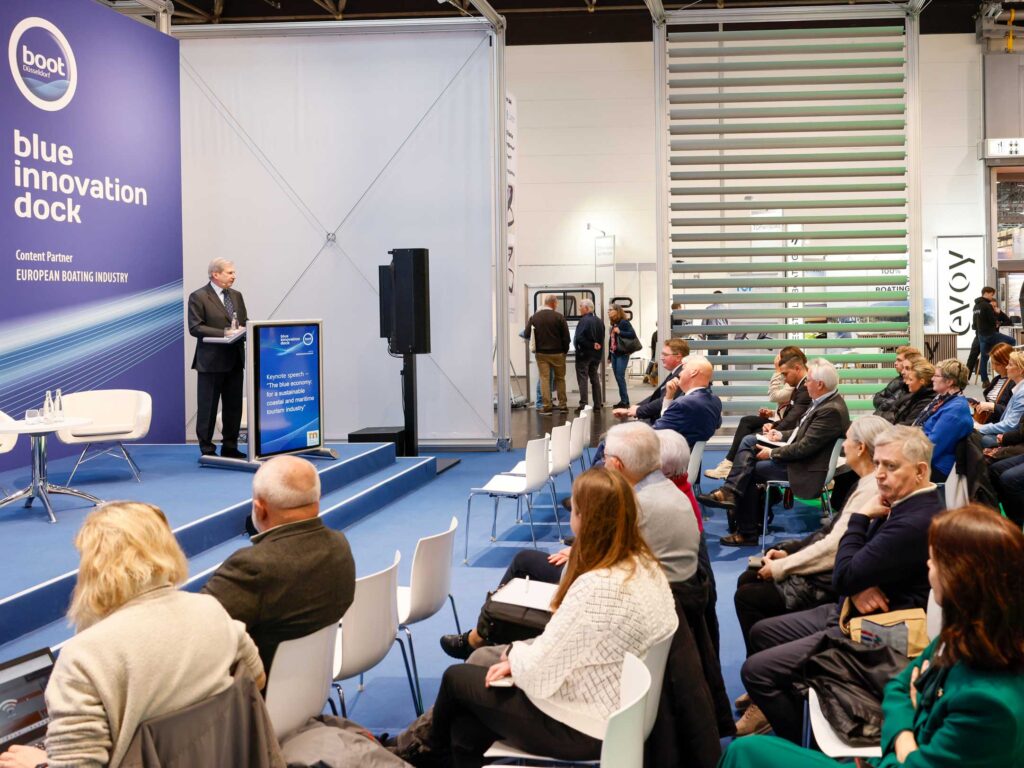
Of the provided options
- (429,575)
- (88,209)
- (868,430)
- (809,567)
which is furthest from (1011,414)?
(88,209)

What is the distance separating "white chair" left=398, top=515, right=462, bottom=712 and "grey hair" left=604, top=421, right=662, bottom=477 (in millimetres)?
746

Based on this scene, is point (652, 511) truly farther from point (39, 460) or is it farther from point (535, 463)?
point (39, 460)

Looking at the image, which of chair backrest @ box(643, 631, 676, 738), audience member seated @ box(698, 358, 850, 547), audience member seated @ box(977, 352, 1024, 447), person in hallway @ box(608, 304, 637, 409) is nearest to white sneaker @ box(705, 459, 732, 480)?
audience member seated @ box(698, 358, 850, 547)

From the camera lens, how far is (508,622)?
3.58m

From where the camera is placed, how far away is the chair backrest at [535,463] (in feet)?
21.9

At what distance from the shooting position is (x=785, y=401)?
7945 millimetres

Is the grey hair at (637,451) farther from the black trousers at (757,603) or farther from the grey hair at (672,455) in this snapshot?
the black trousers at (757,603)

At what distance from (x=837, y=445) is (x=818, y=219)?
203 inches

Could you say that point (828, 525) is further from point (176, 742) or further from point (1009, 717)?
point (176, 742)

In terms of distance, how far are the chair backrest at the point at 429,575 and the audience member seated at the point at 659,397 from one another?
356 centimetres

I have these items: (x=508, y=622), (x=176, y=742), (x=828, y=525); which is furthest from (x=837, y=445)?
(x=176, y=742)

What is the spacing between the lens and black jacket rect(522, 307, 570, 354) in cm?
1440

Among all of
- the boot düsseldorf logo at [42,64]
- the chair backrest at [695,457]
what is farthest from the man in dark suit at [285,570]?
the boot düsseldorf logo at [42,64]

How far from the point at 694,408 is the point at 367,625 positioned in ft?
12.1
